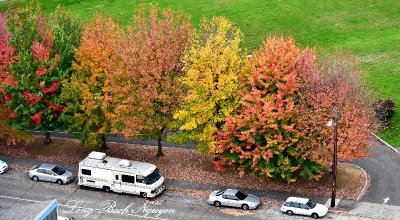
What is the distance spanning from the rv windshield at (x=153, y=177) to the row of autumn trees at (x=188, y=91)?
341cm

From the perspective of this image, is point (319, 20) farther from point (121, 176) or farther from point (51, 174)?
point (51, 174)

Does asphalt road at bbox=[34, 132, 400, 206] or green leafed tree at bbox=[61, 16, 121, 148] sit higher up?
green leafed tree at bbox=[61, 16, 121, 148]

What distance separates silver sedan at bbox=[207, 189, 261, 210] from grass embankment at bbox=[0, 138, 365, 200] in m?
3.28

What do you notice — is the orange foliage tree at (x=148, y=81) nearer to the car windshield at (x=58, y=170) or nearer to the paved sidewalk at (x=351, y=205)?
the paved sidewalk at (x=351, y=205)

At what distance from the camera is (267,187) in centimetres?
5569

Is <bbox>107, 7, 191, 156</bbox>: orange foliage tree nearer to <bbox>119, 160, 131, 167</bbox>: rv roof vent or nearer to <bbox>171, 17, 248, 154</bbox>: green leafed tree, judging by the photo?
<bbox>171, 17, 248, 154</bbox>: green leafed tree

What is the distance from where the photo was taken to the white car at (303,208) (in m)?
50.2

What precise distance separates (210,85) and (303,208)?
12734mm

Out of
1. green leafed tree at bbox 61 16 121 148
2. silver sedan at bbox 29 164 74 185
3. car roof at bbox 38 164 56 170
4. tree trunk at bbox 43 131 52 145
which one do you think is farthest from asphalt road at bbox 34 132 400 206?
car roof at bbox 38 164 56 170

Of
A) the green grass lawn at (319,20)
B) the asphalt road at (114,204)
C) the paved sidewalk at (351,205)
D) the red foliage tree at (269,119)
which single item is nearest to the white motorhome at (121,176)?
the asphalt road at (114,204)

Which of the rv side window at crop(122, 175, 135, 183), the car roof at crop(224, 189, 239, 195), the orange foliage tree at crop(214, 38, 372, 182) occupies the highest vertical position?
the orange foliage tree at crop(214, 38, 372, 182)

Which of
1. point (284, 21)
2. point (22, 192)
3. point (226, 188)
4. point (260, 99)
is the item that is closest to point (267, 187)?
point (226, 188)

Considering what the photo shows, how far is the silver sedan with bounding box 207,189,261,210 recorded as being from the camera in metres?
52.1

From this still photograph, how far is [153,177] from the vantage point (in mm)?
54875
